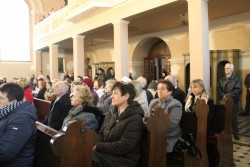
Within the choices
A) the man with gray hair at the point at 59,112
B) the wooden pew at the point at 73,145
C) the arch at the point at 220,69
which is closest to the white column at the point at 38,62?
the arch at the point at 220,69

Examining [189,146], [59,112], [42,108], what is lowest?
[189,146]

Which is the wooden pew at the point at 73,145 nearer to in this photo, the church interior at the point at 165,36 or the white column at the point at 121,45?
the church interior at the point at 165,36

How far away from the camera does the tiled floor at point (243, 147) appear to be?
4.73 metres

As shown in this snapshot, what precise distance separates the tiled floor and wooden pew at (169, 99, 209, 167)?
103 cm

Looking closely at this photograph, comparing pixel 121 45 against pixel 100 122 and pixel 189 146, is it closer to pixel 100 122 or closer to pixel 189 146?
pixel 100 122

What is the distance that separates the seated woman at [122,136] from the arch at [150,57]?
1119cm

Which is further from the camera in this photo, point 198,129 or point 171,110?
point 198,129

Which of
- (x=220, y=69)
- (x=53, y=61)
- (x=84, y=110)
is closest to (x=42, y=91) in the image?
(x=84, y=110)

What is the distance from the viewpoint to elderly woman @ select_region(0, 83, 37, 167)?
243 centimetres

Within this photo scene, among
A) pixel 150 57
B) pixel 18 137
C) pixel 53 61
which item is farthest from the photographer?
pixel 53 61

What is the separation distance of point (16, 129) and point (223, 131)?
321 centimetres

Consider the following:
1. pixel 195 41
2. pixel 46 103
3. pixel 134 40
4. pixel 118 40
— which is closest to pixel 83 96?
pixel 46 103

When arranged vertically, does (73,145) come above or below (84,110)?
below

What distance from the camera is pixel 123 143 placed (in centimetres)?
287
